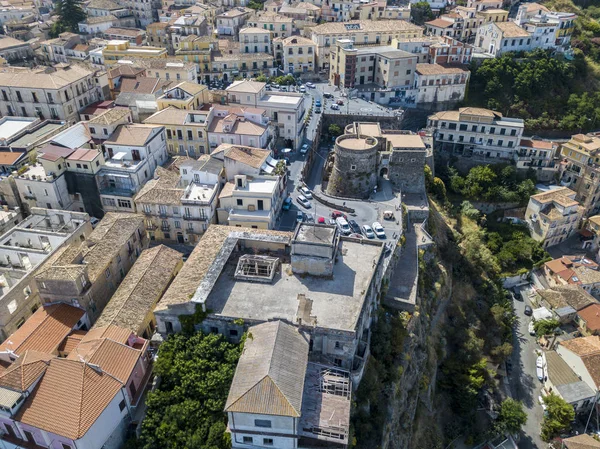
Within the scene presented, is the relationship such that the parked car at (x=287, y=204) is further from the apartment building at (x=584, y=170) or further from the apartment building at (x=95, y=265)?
the apartment building at (x=584, y=170)

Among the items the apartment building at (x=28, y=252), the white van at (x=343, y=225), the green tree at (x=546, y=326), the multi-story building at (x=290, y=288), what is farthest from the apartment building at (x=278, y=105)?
the green tree at (x=546, y=326)

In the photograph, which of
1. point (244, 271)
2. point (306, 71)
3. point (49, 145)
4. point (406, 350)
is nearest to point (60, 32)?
point (306, 71)

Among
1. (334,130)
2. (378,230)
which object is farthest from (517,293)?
(334,130)

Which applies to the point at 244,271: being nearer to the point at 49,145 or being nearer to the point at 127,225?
the point at 127,225

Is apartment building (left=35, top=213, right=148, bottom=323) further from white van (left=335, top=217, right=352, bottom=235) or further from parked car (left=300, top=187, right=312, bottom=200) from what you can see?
white van (left=335, top=217, right=352, bottom=235)

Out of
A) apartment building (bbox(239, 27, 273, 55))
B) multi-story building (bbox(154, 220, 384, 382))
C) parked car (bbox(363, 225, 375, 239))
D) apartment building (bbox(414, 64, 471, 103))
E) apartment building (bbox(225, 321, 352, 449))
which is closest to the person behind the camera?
apartment building (bbox(225, 321, 352, 449))

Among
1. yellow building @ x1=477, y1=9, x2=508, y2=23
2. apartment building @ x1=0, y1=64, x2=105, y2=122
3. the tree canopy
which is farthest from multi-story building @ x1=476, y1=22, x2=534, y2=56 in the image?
the tree canopy
